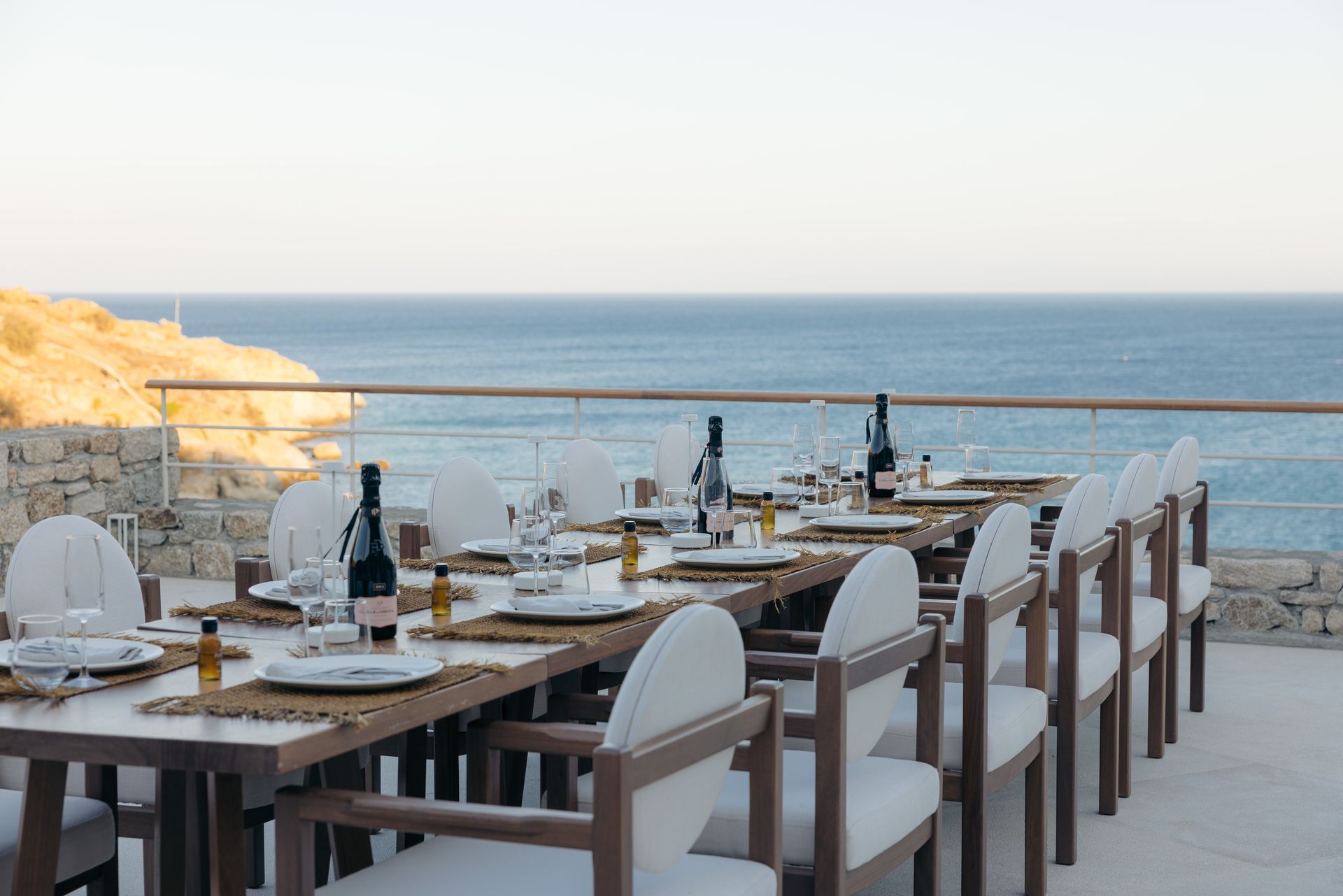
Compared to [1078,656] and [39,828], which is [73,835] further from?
[1078,656]

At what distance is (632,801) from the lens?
5.62 feet

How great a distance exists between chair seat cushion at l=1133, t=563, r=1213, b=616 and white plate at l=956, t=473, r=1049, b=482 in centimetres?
46

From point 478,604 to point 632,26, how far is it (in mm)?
21291

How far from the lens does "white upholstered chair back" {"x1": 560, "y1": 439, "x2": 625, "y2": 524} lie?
4660mm

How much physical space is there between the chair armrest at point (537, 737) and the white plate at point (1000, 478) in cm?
290

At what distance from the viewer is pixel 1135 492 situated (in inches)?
151

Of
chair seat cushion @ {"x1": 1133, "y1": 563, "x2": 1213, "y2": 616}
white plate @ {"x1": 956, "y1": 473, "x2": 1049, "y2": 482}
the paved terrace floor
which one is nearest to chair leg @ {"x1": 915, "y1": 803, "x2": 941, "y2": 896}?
the paved terrace floor

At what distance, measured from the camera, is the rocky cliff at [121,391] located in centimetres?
1295

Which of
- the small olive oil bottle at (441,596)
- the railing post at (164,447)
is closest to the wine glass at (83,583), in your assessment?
the small olive oil bottle at (441,596)

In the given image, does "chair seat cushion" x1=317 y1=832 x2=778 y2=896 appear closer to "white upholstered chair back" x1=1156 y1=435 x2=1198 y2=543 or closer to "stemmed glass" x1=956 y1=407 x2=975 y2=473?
"white upholstered chair back" x1=1156 y1=435 x2=1198 y2=543

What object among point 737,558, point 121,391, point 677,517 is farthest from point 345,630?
point 121,391

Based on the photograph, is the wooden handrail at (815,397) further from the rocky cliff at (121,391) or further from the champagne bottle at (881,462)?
the rocky cliff at (121,391)

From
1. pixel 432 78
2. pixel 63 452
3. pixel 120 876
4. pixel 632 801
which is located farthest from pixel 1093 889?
pixel 432 78

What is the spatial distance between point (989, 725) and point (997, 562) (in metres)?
0.34
